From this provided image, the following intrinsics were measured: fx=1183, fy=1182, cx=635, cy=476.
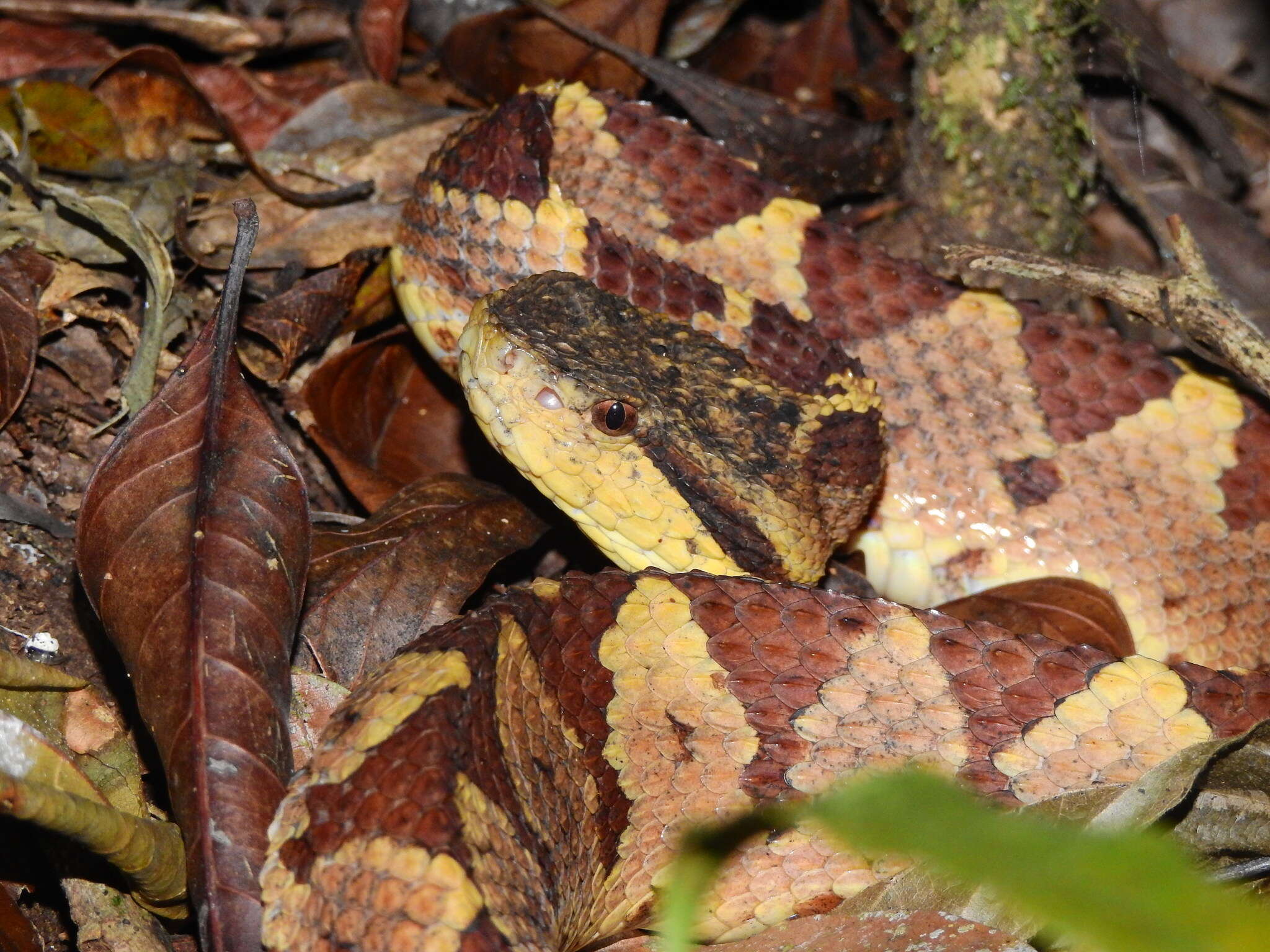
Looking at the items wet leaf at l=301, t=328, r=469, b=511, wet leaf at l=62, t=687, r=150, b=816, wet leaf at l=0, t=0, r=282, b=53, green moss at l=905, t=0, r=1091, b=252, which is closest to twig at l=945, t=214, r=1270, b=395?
green moss at l=905, t=0, r=1091, b=252

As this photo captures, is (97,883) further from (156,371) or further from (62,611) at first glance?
(156,371)

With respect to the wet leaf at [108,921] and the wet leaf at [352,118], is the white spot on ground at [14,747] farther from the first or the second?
the wet leaf at [352,118]

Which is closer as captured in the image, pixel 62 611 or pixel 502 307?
pixel 62 611

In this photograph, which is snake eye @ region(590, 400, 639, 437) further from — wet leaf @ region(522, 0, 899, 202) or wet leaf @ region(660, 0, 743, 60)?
wet leaf @ region(660, 0, 743, 60)

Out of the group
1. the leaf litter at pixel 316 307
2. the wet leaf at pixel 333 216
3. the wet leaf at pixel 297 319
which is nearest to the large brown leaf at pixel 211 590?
the leaf litter at pixel 316 307

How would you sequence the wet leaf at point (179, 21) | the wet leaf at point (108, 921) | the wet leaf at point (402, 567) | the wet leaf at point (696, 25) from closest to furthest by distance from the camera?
the wet leaf at point (108, 921) → the wet leaf at point (402, 567) → the wet leaf at point (179, 21) → the wet leaf at point (696, 25)

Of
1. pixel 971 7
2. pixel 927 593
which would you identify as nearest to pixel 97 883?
pixel 927 593

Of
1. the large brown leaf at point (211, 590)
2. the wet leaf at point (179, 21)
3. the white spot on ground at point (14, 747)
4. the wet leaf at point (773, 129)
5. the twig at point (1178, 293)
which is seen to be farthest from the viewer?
the wet leaf at point (773, 129)
